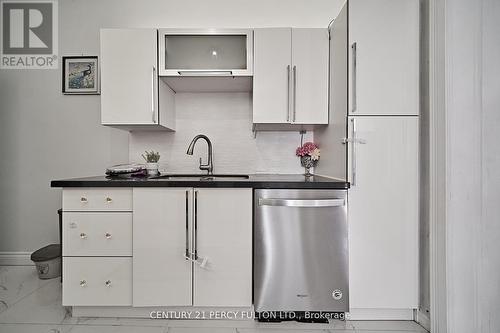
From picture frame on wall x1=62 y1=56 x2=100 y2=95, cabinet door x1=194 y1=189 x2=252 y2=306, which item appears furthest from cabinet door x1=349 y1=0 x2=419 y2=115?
picture frame on wall x1=62 y1=56 x2=100 y2=95

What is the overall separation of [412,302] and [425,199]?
2.06 feet

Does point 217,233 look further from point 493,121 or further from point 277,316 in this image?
point 493,121

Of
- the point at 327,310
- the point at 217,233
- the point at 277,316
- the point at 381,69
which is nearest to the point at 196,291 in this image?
the point at 217,233

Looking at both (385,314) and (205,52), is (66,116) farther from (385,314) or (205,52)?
(385,314)

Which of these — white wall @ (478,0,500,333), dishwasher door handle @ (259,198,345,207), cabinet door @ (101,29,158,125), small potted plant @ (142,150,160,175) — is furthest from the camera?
small potted plant @ (142,150,160,175)

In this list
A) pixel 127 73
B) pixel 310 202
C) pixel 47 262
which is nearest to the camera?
pixel 310 202

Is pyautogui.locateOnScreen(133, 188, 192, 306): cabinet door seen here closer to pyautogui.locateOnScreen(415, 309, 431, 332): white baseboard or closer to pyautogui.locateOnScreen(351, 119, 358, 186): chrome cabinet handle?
pyautogui.locateOnScreen(351, 119, 358, 186): chrome cabinet handle

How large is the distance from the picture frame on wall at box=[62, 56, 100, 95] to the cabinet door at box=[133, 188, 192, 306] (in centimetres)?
133

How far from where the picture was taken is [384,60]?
157cm

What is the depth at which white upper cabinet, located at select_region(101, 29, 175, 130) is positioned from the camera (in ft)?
6.06

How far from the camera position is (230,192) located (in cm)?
159

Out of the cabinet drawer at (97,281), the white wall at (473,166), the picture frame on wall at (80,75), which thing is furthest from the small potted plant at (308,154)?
the picture frame on wall at (80,75)

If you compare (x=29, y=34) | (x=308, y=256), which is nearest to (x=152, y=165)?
(x=308, y=256)

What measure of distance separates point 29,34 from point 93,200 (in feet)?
6.17
